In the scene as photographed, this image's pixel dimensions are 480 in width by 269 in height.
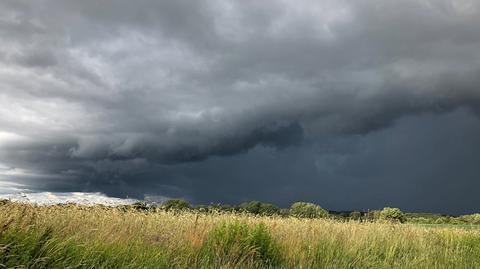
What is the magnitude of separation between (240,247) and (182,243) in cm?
141

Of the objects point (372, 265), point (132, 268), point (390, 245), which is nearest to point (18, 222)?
point (132, 268)

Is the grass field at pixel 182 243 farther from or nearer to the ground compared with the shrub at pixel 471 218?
nearer to the ground

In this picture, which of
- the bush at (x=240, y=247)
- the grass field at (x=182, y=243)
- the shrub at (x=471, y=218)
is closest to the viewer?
the grass field at (x=182, y=243)

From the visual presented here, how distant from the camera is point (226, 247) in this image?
38.5ft

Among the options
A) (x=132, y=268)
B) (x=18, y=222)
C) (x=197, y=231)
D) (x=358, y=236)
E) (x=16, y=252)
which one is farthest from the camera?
(x=358, y=236)

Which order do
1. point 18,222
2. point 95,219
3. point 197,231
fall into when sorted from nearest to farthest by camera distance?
1. point 18,222
2. point 197,231
3. point 95,219

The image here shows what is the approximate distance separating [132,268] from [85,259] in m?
0.95

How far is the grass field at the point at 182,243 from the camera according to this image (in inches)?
337

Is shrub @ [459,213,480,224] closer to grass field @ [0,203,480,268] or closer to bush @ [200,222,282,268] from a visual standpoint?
grass field @ [0,203,480,268]

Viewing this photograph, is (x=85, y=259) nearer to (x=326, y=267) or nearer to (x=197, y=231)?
(x=197, y=231)

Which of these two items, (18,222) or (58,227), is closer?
(18,222)

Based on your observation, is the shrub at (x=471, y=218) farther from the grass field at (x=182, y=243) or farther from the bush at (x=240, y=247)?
the bush at (x=240, y=247)

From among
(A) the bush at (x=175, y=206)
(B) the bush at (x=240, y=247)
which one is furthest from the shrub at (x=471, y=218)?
(B) the bush at (x=240, y=247)

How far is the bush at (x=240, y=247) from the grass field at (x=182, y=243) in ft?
0.08
